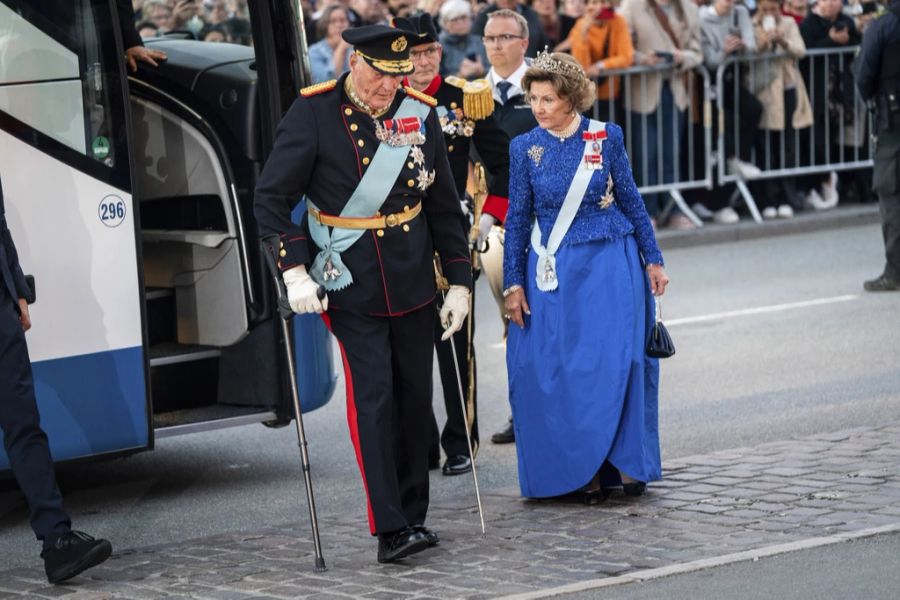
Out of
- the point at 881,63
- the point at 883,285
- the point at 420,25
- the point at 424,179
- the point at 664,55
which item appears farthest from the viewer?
the point at 664,55

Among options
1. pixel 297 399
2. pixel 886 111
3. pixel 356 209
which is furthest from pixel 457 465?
pixel 886 111

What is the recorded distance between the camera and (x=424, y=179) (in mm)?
6930

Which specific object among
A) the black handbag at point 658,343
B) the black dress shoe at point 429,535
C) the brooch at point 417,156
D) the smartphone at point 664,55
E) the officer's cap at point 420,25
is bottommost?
the black dress shoe at point 429,535

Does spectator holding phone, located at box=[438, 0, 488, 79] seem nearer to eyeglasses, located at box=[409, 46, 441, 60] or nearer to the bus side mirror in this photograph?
eyeglasses, located at box=[409, 46, 441, 60]

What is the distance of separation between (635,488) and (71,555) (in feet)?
7.49

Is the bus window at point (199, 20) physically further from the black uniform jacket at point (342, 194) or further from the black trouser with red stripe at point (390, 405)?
the black trouser with red stripe at point (390, 405)

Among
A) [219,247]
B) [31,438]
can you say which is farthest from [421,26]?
[31,438]

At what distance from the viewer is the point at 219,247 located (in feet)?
28.5

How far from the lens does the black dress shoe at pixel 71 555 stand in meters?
6.61

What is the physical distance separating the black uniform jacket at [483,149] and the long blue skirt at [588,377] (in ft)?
3.00

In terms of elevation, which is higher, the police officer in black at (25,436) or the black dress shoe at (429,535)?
the police officer in black at (25,436)

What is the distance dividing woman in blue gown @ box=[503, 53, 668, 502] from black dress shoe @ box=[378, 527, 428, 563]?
96cm

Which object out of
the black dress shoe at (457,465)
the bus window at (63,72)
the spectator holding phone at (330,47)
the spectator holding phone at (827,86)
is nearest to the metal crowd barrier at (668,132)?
the spectator holding phone at (827,86)

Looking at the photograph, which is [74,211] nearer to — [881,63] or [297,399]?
[297,399]
